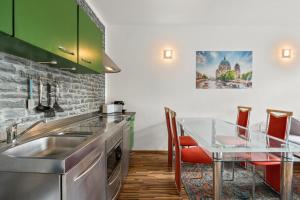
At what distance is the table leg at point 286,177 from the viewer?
194 cm

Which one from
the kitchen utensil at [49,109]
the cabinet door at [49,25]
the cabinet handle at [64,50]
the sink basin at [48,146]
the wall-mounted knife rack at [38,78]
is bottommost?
the sink basin at [48,146]

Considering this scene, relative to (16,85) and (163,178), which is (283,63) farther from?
(16,85)

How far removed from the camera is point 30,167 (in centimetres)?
104

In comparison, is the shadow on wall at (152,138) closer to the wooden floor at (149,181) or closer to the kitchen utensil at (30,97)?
the wooden floor at (149,181)

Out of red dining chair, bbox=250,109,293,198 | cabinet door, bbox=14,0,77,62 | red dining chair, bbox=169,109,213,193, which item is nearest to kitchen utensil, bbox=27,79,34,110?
cabinet door, bbox=14,0,77,62

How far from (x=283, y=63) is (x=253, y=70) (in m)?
0.61

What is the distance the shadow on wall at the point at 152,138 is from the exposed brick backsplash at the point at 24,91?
5.74ft

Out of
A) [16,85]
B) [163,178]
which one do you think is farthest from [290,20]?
[16,85]

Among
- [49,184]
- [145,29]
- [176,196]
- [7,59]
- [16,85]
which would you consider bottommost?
[176,196]

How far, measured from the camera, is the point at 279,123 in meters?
2.65

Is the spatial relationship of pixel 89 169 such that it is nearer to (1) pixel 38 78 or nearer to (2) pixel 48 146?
(2) pixel 48 146

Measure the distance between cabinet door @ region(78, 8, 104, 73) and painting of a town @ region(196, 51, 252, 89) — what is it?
7.66 ft

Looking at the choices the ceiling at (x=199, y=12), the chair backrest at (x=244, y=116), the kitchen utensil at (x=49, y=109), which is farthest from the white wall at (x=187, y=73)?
the kitchen utensil at (x=49, y=109)

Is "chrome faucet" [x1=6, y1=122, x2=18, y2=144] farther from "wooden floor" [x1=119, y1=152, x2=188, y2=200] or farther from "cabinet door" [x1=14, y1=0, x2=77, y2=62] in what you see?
"wooden floor" [x1=119, y1=152, x2=188, y2=200]
